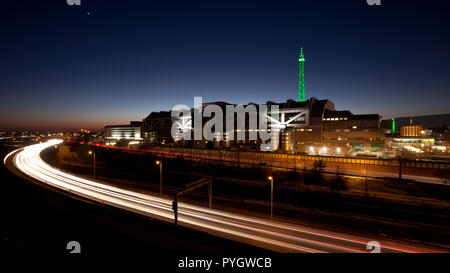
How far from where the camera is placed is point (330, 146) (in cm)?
4116

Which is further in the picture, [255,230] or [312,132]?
[312,132]

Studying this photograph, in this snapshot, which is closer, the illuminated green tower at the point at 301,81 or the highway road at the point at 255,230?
the highway road at the point at 255,230

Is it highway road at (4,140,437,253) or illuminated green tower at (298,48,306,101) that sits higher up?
illuminated green tower at (298,48,306,101)

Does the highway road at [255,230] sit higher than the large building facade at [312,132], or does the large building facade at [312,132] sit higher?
the large building facade at [312,132]

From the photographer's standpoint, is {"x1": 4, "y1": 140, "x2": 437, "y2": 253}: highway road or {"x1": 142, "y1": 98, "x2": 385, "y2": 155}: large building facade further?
{"x1": 142, "y1": 98, "x2": 385, "y2": 155}: large building facade

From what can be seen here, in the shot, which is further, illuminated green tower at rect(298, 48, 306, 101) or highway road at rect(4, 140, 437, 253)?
illuminated green tower at rect(298, 48, 306, 101)

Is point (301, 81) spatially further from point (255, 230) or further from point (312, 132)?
point (255, 230)

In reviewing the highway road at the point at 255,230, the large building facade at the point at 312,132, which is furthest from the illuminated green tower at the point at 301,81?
the highway road at the point at 255,230

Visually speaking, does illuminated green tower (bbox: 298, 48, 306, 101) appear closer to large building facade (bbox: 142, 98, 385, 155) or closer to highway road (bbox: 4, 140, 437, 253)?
large building facade (bbox: 142, 98, 385, 155)

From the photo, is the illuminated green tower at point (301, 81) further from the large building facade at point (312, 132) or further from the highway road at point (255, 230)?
the highway road at point (255, 230)

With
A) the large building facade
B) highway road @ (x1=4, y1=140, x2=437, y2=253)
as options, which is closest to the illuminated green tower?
the large building facade

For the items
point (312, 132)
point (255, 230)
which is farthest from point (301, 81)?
point (255, 230)
